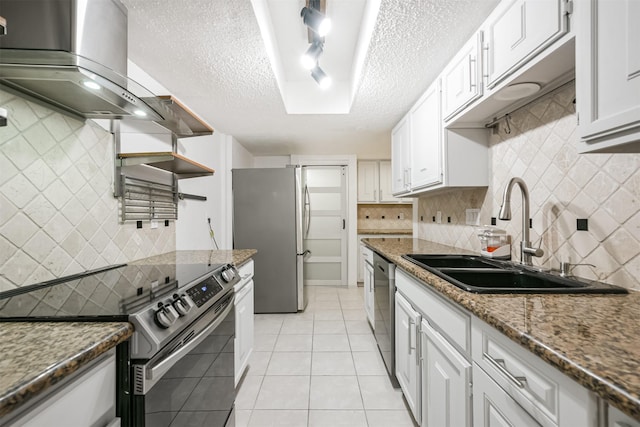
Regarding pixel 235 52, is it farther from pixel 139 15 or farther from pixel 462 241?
pixel 462 241

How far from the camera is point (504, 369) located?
729 mm

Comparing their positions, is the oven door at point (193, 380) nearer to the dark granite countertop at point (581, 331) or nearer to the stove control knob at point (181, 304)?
the stove control knob at point (181, 304)

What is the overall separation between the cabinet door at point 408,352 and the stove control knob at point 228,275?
3.19ft

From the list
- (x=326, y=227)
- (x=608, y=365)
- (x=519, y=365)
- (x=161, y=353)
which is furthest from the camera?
(x=326, y=227)

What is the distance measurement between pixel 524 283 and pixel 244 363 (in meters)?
1.77

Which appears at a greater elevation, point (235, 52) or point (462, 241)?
point (235, 52)


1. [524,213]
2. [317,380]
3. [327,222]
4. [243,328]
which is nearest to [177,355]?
[243,328]

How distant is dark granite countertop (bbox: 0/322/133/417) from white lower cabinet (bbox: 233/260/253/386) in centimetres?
101

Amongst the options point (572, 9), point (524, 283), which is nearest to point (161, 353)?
point (524, 283)

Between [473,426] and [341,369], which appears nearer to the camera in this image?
[473,426]

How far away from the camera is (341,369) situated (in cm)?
205

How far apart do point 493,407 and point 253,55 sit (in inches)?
82.0

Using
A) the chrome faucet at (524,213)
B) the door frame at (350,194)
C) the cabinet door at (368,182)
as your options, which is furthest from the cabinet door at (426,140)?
the cabinet door at (368,182)

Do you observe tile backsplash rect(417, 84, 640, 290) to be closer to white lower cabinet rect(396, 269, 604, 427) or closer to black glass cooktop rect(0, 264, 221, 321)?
white lower cabinet rect(396, 269, 604, 427)
